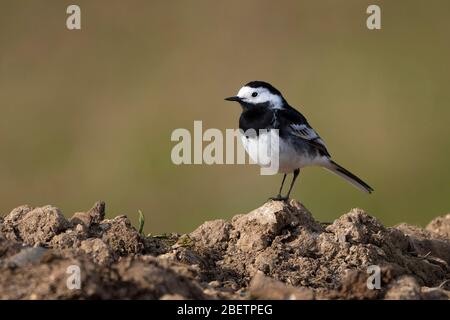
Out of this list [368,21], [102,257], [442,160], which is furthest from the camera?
[368,21]

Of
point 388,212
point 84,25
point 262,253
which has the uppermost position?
point 84,25

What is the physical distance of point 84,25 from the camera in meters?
21.5

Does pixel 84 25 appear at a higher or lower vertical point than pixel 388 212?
higher

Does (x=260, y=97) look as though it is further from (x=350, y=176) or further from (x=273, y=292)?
(x=273, y=292)

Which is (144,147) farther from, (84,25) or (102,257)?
(102,257)

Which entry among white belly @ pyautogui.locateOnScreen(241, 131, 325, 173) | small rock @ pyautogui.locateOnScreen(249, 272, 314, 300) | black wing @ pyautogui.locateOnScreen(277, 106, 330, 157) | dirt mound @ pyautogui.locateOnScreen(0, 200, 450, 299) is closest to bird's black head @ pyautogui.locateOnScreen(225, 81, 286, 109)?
black wing @ pyautogui.locateOnScreen(277, 106, 330, 157)

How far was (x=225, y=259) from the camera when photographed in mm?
6906

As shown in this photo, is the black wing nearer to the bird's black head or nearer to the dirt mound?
the bird's black head

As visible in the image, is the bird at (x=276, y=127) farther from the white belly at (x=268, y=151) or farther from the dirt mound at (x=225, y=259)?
the dirt mound at (x=225, y=259)

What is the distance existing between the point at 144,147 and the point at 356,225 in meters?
10.6

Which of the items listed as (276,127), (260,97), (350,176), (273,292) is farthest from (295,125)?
(273,292)

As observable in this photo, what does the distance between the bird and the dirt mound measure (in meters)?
1.39

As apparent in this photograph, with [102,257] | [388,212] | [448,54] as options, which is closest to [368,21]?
[448,54]

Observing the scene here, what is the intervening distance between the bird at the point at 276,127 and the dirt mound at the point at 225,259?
4.57 ft
